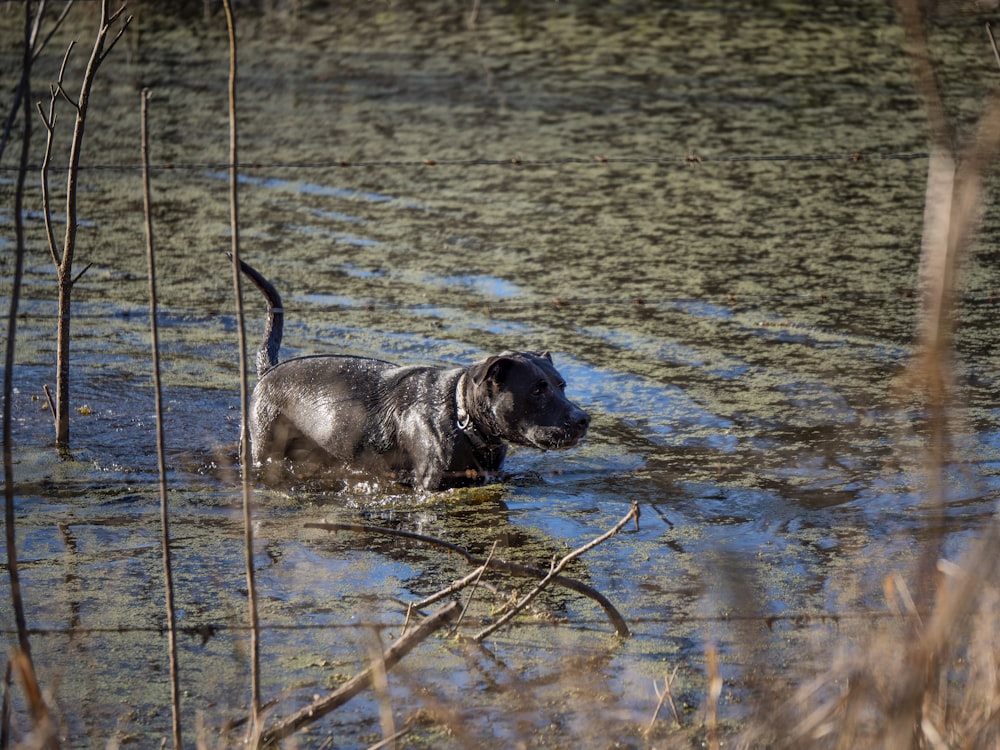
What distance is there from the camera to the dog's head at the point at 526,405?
17.2 feet

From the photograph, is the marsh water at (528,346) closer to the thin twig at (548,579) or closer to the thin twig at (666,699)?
the thin twig at (666,699)

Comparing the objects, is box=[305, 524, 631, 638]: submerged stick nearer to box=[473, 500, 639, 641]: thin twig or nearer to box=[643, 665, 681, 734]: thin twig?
box=[473, 500, 639, 641]: thin twig

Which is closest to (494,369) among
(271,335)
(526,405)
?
(526,405)

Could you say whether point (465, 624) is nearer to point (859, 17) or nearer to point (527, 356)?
point (527, 356)

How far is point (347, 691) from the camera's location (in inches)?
119

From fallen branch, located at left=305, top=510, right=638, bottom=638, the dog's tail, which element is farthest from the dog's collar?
fallen branch, located at left=305, top=510, right=638, bottom=638

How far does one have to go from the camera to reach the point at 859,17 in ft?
46.6

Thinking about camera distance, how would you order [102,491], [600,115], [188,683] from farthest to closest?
[600,115] < [102,491] < [188,683]

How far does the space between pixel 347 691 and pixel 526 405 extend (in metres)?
2.36

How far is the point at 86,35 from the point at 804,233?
8648 millimetres

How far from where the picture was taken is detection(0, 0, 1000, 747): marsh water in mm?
3787

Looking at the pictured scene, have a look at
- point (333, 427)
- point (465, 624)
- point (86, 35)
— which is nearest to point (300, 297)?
point (333, 427)

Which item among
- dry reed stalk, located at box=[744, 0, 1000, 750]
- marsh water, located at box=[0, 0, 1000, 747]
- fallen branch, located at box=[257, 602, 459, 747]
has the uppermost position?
dry reed stalk, located at box=[744, 0, 1000, 750]

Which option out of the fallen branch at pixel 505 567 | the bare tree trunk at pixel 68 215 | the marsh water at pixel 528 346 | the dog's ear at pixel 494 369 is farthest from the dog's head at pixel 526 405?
the bare tree trunk at pixel 68 215
